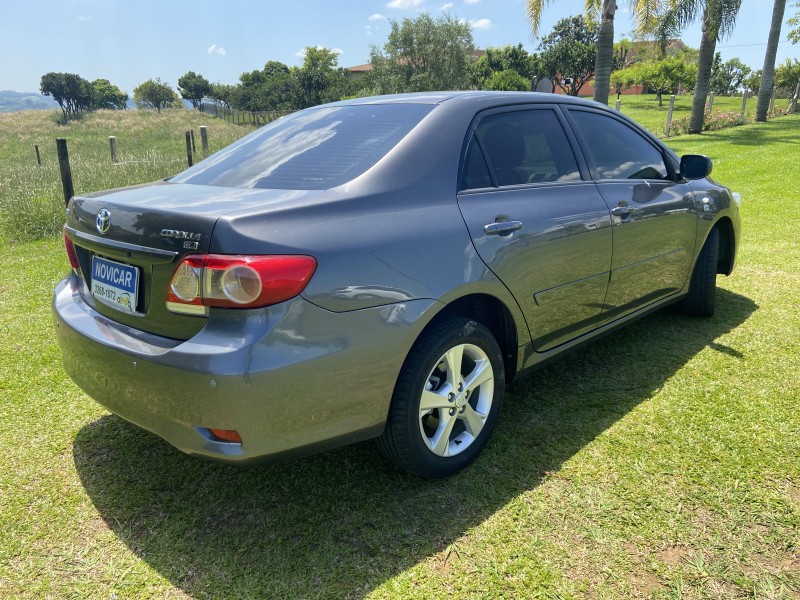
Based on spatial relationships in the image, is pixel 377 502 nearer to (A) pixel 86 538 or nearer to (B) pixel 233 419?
(B) pixel 233 419

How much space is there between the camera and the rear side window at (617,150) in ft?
10.9

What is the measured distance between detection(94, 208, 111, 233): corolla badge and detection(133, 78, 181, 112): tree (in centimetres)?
10923

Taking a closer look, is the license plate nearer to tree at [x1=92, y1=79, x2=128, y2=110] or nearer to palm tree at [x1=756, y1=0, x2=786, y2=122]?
palm tree at [x1=756, y1=0, x2=786, y2=122]

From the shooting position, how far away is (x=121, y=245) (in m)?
2.13

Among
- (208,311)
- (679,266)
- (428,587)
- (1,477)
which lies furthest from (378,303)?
(679,266)

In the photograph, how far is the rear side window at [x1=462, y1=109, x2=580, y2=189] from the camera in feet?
8.86

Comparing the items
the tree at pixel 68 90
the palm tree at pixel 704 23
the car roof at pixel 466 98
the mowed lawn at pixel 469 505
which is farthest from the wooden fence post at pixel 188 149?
the tree at pixel 68 90

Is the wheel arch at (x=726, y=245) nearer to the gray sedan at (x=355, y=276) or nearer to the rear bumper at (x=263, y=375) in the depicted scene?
the gray sedan at (x=355, y=276)

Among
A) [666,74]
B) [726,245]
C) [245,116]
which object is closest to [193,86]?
[245,116]

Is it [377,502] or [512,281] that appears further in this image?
[512,281]

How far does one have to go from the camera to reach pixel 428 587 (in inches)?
78.3

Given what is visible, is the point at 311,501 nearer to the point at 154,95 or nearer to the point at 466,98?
the point at 466,98

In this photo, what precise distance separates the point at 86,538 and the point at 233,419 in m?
0.93

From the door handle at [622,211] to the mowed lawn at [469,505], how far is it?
0.98 meters
